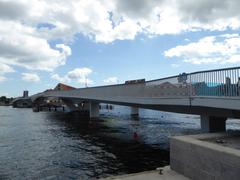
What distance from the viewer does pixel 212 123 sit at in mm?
20922

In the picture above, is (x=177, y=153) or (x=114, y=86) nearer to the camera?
(x=177, y=153)

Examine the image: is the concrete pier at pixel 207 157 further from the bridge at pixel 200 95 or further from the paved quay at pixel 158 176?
the bridge at pixel 200 95

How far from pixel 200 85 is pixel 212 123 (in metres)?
4.08

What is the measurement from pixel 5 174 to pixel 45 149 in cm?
910

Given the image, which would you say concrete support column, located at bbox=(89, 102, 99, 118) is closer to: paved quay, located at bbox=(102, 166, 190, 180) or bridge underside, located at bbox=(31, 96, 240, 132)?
bridge underside, located at bbox=(31, 96, 240, 132)

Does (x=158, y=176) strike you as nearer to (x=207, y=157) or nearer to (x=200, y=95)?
(x=207, y=157)

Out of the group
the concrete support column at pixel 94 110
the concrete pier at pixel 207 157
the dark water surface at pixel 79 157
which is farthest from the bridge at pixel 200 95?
the concrete support column at pixel 94 110

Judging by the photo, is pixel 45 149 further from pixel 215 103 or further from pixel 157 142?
pixel 215 103

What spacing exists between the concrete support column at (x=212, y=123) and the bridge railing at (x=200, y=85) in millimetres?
2670

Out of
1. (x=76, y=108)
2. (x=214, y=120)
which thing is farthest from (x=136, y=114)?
(x=214, y=120)

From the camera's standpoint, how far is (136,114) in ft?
255

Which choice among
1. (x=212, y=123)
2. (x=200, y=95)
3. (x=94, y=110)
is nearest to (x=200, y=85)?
(x=200, y=95)

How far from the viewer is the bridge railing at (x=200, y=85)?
52.3 feet

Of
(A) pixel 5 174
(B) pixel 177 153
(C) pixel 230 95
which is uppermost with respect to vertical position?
(C) pixel 230 95
